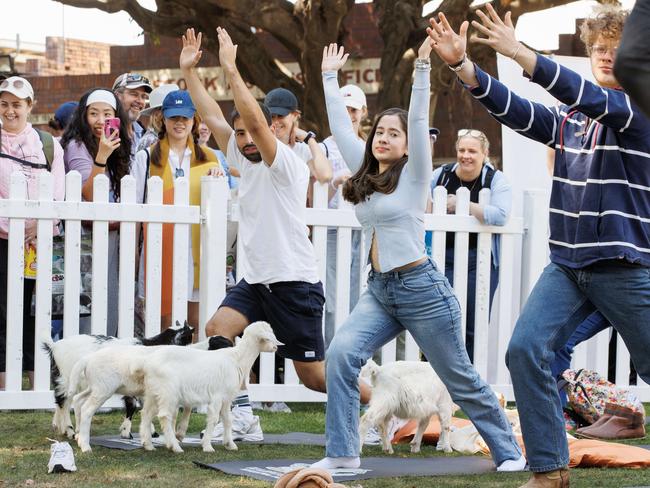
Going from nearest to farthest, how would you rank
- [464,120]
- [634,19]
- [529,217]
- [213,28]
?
[634,19] → [529,217] → [213,28] → [464,120]

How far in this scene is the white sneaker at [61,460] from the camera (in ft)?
18.2

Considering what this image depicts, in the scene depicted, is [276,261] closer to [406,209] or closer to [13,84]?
[406,209]

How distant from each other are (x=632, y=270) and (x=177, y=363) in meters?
2.58

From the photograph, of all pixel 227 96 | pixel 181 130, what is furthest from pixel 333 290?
pixel 227 96

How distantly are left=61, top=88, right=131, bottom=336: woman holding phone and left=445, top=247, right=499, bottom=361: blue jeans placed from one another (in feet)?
7.98

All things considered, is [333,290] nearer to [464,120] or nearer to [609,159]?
[609,159]

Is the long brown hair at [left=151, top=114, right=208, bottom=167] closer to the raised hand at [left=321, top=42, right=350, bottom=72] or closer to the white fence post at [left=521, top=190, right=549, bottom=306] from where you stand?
the raised hand at [left=321, top=42, right=350, bottom=72]

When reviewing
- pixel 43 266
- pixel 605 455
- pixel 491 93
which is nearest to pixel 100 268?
pixel 43 266

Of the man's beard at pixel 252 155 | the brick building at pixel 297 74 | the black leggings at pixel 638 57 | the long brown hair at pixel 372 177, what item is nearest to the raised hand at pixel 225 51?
the man's beard at pixel 252 155

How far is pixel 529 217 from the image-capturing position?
8.82 m

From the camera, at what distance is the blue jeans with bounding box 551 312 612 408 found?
6.96m

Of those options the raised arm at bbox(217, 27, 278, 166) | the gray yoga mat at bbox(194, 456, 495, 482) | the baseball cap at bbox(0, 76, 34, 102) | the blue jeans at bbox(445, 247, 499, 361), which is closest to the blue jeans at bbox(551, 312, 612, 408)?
the gray yoga mat at bbox(194, 456, 495, 482)

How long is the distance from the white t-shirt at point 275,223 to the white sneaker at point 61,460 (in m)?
1.58

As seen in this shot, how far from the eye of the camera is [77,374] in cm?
649
